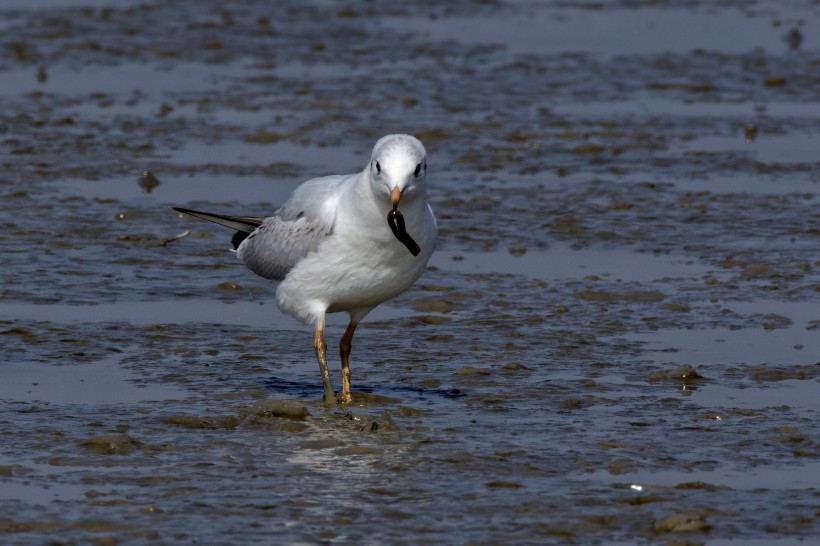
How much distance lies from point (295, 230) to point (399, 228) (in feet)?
2.92

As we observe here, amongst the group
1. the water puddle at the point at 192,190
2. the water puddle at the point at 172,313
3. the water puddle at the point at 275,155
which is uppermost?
the water puddle at the point at 275,155

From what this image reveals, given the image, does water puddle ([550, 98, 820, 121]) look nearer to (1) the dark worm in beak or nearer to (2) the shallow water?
(2) the shallow water

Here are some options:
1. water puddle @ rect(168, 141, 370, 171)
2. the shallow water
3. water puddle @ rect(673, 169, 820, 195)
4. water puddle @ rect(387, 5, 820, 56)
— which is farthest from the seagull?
water puddle @ rect(387, 5, 820, 56)

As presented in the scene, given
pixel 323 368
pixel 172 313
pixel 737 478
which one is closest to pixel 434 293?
pixel 172 313

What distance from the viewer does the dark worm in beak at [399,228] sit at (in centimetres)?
734

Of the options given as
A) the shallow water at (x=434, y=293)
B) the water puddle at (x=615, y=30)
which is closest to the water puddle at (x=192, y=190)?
the shallow water at (x=434, y=293)

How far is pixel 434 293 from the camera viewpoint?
10.0 metres

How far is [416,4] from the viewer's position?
20.9 metres

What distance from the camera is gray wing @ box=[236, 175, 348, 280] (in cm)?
794

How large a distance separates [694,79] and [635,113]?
1778 millimetres

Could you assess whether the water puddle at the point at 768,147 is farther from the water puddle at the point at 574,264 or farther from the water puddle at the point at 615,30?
the water puddle at the point at 615,30

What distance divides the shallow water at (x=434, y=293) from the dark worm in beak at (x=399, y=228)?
2.69ft

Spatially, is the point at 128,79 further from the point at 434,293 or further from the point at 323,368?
the point at 323,368

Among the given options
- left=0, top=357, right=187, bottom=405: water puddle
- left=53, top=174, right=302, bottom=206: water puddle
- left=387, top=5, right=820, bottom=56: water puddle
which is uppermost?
left=387, top=5, right=820, bottom=56: water puddle
